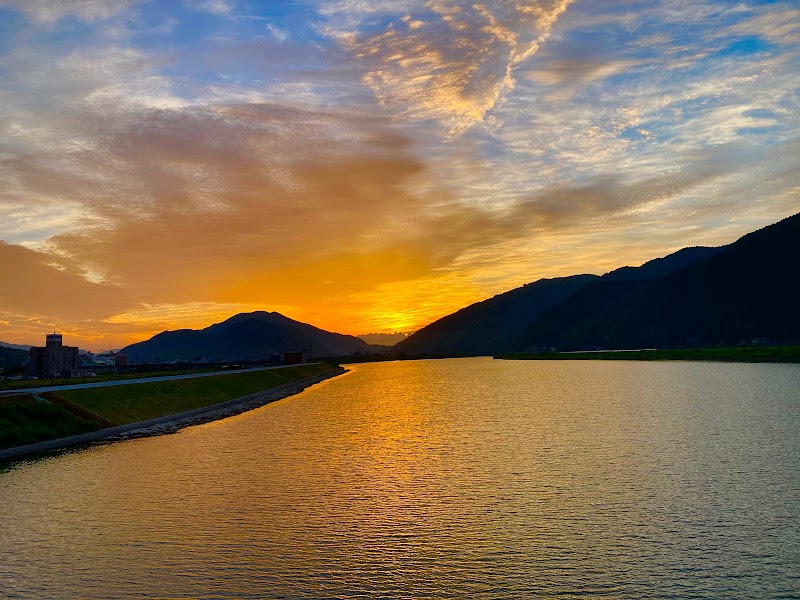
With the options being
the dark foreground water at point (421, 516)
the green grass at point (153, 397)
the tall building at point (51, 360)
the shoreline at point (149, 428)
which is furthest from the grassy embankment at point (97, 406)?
the tall building at point (51, 360)

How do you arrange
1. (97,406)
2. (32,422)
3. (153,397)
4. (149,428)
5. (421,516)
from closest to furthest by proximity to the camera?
(421,516) < (32,422) < (149,428) < (97,406) < (153,397)

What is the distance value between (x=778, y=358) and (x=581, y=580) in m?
204

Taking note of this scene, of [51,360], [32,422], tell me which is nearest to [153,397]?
[32,422]

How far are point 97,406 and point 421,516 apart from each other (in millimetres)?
57288

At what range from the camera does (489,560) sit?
78.5ft

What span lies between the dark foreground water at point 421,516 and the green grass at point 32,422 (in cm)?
682

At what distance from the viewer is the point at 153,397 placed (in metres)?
90.2

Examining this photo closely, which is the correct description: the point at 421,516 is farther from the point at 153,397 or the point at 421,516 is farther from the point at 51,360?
the point at 51,360

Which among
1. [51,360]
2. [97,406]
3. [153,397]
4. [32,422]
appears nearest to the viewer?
[32,422]

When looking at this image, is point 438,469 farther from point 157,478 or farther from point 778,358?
point 778,358

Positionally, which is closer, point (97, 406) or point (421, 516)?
point (421, 516)

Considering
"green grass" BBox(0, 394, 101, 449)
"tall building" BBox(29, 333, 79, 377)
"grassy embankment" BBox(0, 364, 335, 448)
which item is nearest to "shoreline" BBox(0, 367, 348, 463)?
"green grass" BBox(0, 394, 101, 449)

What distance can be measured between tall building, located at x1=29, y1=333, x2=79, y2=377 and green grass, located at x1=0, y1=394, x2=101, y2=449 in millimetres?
122214

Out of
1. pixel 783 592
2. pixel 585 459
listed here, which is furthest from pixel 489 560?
pixel 585 459
